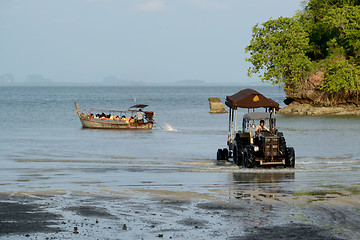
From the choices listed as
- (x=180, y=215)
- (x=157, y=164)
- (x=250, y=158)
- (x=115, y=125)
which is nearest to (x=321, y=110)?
(x=115, y=125)

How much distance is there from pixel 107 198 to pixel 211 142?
903 inches

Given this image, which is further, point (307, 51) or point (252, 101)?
point (307, 51)

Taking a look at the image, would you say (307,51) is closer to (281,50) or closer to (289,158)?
(281,50)

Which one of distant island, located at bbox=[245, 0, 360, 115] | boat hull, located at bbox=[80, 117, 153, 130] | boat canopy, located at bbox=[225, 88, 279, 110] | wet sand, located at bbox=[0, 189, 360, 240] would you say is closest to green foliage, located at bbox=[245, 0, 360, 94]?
distant island, located at bbox=[245, 0, 360, 115]

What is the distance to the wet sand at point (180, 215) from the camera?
32.9ft

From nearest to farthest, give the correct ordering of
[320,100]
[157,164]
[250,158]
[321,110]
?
[250,158] < [157,164] < [321,110] < [320,100]

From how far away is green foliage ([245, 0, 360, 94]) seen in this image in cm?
6184

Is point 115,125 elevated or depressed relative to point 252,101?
depressed

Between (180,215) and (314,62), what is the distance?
56500 mm

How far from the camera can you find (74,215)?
38.0 feet

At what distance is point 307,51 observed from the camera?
6688 centimetres

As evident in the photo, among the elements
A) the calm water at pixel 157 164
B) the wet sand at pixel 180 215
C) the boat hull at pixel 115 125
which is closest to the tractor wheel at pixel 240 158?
the calm water at pixel 157 164

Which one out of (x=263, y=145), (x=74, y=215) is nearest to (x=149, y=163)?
(x=263, y=145)

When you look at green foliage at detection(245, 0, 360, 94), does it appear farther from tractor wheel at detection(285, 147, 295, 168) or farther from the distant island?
tractor wheel at detection(285, 147, 295, 168)
